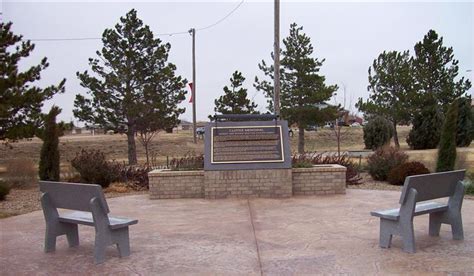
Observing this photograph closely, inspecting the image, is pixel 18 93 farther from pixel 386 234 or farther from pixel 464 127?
pixel 464 127

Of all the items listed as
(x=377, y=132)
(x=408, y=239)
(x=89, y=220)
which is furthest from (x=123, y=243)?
(x=377, y=132)

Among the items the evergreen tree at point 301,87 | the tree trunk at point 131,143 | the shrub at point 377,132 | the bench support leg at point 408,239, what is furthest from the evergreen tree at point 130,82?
the bench support leg at point 408,239

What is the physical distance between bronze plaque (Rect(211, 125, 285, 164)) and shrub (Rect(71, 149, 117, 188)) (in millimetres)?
4037

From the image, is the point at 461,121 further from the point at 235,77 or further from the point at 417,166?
the point at 417,166

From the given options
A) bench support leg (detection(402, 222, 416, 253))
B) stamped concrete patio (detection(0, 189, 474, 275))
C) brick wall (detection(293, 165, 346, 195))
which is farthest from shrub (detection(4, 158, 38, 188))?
bench support leg (detection(402, 222, 416, 253))

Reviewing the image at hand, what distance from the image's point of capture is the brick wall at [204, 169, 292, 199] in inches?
414

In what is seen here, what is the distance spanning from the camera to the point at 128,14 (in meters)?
27.9

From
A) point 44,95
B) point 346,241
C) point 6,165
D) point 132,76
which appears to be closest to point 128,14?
point 132,76

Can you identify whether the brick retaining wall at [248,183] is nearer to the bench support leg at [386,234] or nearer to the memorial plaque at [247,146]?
the memorial plaque at [247,146]

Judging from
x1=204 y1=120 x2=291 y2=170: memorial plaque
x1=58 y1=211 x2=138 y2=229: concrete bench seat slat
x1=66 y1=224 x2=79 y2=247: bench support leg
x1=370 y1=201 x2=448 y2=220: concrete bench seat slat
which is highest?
x1=204 y1=120 x2=291 y2=170: memorial plaque

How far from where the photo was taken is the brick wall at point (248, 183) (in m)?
10.5

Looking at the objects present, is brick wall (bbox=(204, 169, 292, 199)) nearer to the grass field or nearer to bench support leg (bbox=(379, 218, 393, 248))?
bench support leg (bbox=(379, 218, 393, 248))

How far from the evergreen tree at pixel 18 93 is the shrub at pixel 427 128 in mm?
25383

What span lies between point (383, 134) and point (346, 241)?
3118 cm
